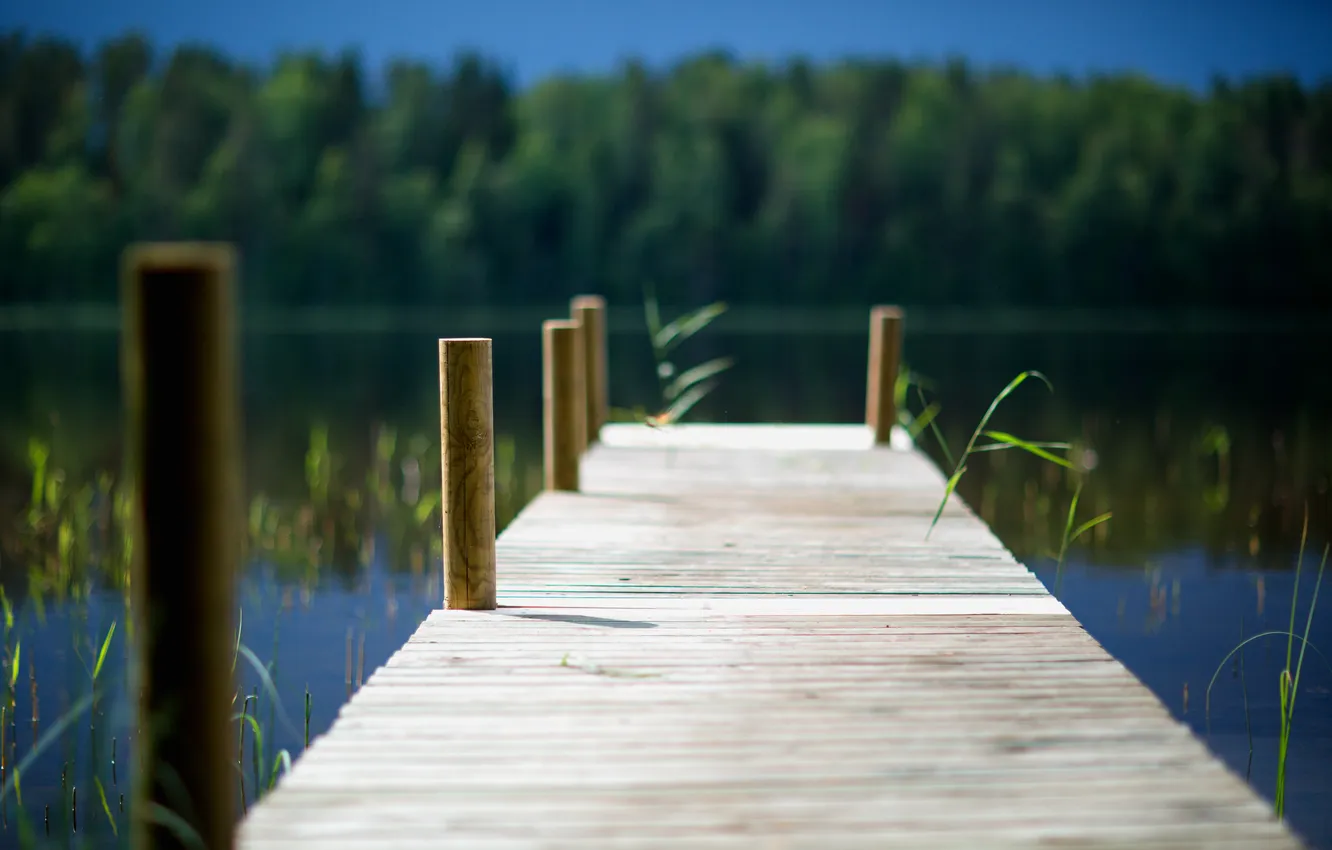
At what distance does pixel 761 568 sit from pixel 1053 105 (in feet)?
183

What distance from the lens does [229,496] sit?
2209mm

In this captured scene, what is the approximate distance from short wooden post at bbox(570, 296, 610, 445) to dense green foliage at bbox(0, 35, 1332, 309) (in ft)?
145

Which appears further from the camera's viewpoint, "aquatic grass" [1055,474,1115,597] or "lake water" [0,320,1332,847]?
"lake water" [0,320,1332,847]

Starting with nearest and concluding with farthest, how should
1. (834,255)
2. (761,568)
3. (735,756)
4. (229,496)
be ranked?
(229,496) < (735,756) < (761,568) < (834,255)

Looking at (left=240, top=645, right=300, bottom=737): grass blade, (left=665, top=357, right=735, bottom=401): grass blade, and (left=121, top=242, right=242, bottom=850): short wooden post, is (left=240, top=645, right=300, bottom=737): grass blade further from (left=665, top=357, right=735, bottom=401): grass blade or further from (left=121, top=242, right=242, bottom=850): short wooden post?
(left=665, top=357, right=735, bottom=401): grass blade

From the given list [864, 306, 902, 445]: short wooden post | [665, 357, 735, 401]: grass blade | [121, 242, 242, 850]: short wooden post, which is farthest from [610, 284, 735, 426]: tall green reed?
[121, 242, 242, 850]: short wooden post

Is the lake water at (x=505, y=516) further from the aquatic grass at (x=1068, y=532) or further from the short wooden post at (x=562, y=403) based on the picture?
the short wooden post at (x=562, y=403)

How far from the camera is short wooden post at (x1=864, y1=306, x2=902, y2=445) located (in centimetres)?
845

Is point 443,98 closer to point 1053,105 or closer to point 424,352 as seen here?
point 1053,105

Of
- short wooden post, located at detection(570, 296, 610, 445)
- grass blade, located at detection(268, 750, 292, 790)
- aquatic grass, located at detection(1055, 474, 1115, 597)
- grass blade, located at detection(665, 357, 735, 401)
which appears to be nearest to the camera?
grass blade, located at detection(268, 750, 292, 790)

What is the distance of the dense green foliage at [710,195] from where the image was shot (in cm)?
5091

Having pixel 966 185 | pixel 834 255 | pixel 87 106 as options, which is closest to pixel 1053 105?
pixel 966 185

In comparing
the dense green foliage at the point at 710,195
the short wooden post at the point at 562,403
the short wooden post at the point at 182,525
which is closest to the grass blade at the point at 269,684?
the short wooden post at the point at 182,525

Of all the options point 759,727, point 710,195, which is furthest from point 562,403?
point 710,195
